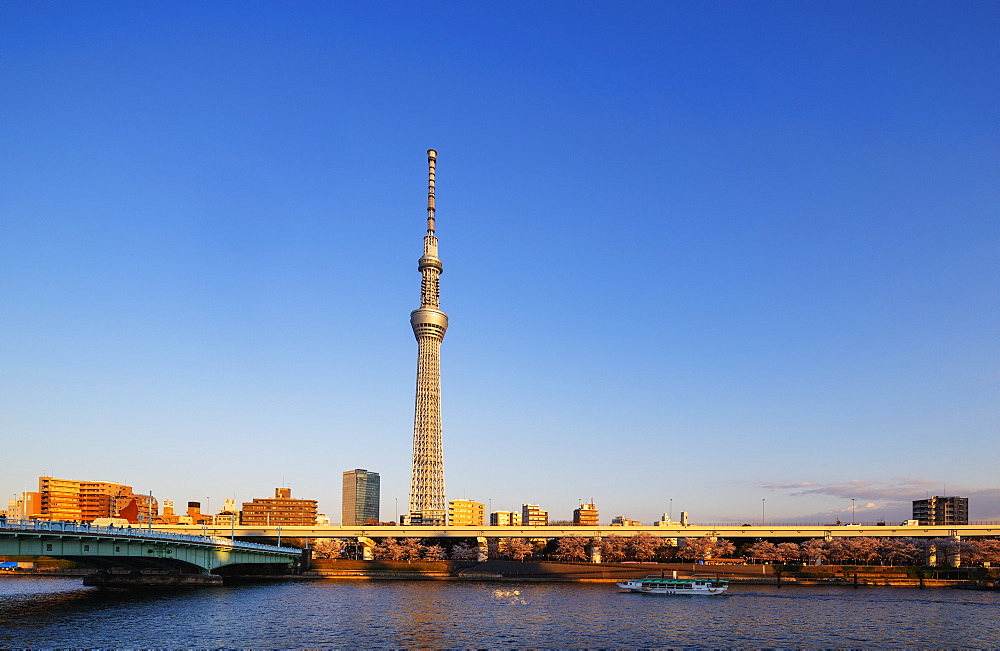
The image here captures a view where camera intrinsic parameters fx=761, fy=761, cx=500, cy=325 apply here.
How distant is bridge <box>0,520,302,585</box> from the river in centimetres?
461

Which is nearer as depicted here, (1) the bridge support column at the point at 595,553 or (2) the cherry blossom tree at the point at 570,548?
(1) the bridge support column at the point at 595,553

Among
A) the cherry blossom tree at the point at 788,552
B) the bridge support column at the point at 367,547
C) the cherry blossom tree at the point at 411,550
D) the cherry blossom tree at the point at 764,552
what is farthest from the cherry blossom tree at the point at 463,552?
the cherry blossom tree at the point at 788,552

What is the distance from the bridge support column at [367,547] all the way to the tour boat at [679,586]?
7327 cm

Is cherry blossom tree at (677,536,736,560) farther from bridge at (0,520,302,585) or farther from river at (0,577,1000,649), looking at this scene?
bridge at (0,520,302,585)

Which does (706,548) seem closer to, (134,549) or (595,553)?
(595,553)

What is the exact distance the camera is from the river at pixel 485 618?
60.8m

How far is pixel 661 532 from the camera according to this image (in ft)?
538

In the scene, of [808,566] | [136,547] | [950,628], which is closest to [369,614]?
[136,547]

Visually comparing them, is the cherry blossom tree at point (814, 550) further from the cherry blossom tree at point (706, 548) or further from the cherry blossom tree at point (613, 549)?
the cherry blossom tree at point (613, 549)

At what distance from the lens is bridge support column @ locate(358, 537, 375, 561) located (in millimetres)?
164150

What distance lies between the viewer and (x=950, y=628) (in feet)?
225

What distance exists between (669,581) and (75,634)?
73.5 metres

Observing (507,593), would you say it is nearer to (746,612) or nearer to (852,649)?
(746,612)

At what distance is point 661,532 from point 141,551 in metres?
106
